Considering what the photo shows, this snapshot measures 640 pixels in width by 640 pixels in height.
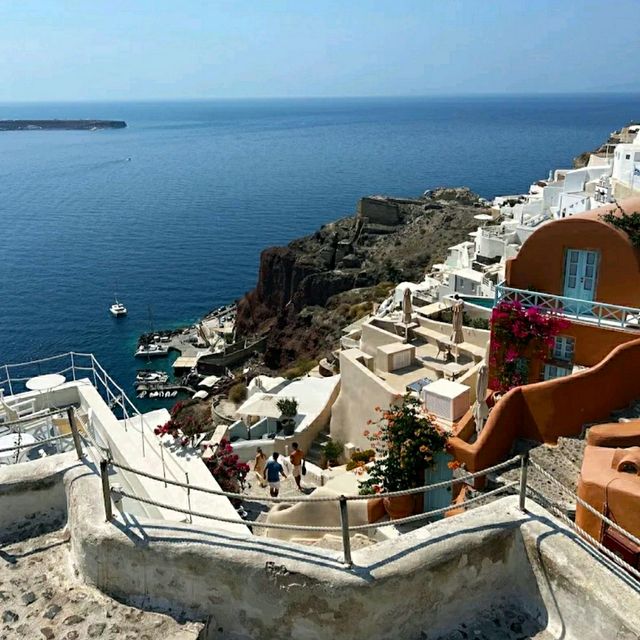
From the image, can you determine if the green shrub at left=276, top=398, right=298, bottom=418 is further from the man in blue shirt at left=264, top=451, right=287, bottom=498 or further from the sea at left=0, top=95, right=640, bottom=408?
the sea at left=0, top=95, right=640, bottom=408

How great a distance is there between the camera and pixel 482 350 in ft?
59.5

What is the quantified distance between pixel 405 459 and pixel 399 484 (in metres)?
0.49

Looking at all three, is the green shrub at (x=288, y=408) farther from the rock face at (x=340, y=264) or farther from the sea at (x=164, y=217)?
the sea at (x=164, y=217)

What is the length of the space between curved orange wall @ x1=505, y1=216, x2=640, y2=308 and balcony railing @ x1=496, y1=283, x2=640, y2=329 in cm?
20

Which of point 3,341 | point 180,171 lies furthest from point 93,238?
point 180,171

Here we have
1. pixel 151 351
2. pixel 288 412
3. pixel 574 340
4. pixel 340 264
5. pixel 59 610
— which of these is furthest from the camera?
pixel 340 264

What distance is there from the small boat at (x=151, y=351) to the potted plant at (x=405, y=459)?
48050mm

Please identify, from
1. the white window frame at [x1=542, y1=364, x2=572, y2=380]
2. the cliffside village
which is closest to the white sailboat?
the cliffside village

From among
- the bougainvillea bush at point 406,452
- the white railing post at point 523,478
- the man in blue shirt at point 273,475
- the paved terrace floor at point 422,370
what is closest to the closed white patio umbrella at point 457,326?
the paved terrace floor at point 422,370

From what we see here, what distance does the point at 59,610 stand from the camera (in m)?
5.26

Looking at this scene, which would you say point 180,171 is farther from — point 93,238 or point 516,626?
point 516,626

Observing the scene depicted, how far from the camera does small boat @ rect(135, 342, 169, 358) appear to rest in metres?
56.8

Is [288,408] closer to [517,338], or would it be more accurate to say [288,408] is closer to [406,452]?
[517,338]

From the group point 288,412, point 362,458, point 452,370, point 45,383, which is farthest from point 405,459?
point 288,412
